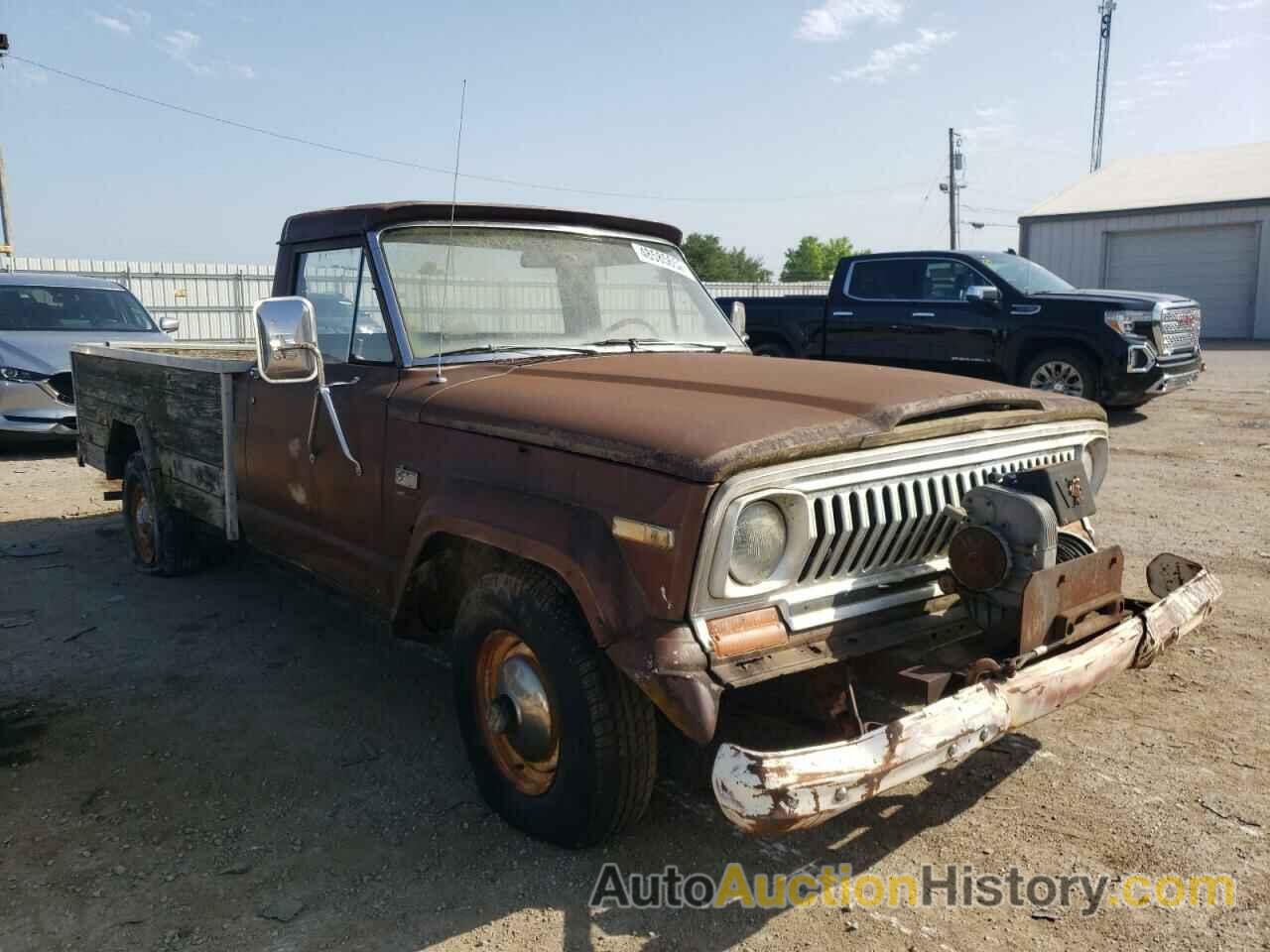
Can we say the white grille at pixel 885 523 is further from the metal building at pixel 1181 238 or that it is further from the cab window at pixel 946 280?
the metal building at pixel 1181 238

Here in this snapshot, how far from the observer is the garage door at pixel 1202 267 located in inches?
918

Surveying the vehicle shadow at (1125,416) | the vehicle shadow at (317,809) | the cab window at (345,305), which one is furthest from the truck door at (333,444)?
the vehicle shadow at (1125,416)

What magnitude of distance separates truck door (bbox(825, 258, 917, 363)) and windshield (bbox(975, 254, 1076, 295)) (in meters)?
0.84

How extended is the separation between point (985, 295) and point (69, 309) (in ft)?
31.7

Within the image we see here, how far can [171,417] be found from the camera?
5285 mm

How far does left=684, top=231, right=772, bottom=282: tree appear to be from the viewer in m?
61.6

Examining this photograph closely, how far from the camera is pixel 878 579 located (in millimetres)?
2898

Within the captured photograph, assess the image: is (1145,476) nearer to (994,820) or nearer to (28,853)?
(994,820)

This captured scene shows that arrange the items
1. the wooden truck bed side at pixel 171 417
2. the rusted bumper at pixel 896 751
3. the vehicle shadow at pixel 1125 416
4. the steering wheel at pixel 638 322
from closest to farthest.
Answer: the rusted bumper at pixel 896 751, the steering wheel at pixel 638 322, the wooden truck bed side at pixel 171 417, the vehicle shadow at pixel 1125 416

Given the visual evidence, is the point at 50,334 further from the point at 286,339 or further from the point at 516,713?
the point at 516,713

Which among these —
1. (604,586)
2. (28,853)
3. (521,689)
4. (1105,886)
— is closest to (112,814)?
(28,853)

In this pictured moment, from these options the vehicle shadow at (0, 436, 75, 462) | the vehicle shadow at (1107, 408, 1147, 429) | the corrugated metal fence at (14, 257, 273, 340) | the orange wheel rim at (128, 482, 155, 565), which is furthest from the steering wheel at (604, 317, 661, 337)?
the corrugated metal fence at (14, 257, 273, 340)

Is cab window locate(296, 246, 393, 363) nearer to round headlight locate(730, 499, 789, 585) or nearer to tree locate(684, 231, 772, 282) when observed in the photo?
round headlight locate(730, 499, 789, 585)

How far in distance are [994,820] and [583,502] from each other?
5.52 feet
